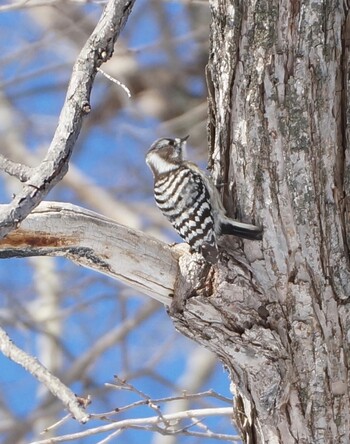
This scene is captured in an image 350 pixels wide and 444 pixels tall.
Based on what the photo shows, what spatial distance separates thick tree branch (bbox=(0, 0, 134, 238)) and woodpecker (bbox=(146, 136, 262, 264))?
1.95ft

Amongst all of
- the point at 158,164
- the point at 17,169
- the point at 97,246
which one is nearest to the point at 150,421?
the point at 97,246

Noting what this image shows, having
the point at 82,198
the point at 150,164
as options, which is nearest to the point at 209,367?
the point at 82,198

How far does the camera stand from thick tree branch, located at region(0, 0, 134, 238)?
81.4 inches

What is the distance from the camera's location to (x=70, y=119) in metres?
2.26

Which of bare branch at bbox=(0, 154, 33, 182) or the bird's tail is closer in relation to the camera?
bare branch at bbox=(0, 154, 33, 182)

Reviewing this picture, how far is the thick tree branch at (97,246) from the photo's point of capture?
8.30 feet

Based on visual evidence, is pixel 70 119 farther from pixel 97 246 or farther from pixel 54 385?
pixel 54 385

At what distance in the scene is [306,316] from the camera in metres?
2.62

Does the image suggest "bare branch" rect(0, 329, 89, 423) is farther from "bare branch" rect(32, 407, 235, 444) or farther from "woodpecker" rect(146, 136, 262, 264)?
"bare branch" rect(32, 407, 235, 444)

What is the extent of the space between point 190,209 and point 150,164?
0.52m

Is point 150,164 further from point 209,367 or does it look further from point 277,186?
point 209,367

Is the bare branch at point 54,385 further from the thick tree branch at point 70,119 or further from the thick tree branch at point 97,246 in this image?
the thick tree branch at point 97,246

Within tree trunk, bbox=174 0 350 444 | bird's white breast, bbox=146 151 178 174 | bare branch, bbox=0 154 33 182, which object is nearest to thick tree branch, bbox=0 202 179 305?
tree trunk, bbox=174 0 350 444

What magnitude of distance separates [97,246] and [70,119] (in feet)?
1.57
